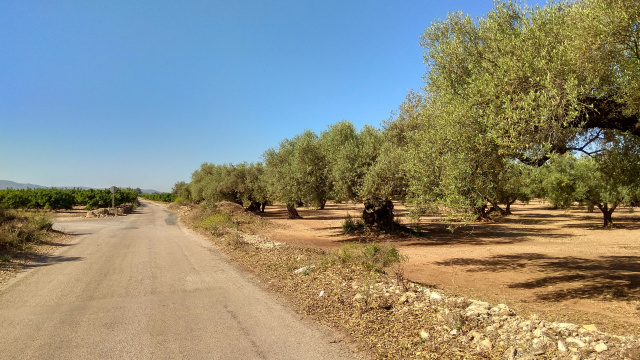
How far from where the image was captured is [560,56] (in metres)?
7.07

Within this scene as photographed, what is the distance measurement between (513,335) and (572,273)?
10.8 m

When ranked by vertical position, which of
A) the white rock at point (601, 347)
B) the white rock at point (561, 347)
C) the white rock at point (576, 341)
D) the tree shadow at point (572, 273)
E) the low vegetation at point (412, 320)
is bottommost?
the tree shadow at point (572, 273)

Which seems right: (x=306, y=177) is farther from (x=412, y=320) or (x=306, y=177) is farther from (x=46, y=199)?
(x=46, y=199)

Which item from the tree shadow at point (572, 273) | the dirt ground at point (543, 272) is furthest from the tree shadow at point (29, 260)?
the tree shadow at point (572, 273)

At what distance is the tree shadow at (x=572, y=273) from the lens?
9789 mm

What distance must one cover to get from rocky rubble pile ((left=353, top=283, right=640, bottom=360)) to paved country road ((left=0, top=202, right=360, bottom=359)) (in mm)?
1658

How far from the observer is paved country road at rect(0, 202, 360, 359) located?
4871mm

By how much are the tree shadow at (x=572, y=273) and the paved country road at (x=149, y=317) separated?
7.81m

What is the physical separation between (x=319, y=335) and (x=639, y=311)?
8.03 m

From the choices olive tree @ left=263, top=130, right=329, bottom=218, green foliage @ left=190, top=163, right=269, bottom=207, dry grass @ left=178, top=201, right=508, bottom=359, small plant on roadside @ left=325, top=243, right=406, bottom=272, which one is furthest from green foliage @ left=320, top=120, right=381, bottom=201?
green foliage @ left=190, top=163, right=269, bottom=207

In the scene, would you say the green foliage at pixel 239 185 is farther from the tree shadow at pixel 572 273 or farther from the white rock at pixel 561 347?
the white rock at pixel 561 347

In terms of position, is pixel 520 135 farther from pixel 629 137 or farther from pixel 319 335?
pixel 319 335

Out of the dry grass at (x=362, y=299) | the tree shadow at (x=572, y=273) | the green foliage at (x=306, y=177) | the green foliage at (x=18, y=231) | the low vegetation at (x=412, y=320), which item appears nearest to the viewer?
the low vegetation at (x=412, y=320)

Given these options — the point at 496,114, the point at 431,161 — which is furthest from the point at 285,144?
the point at 496,114
